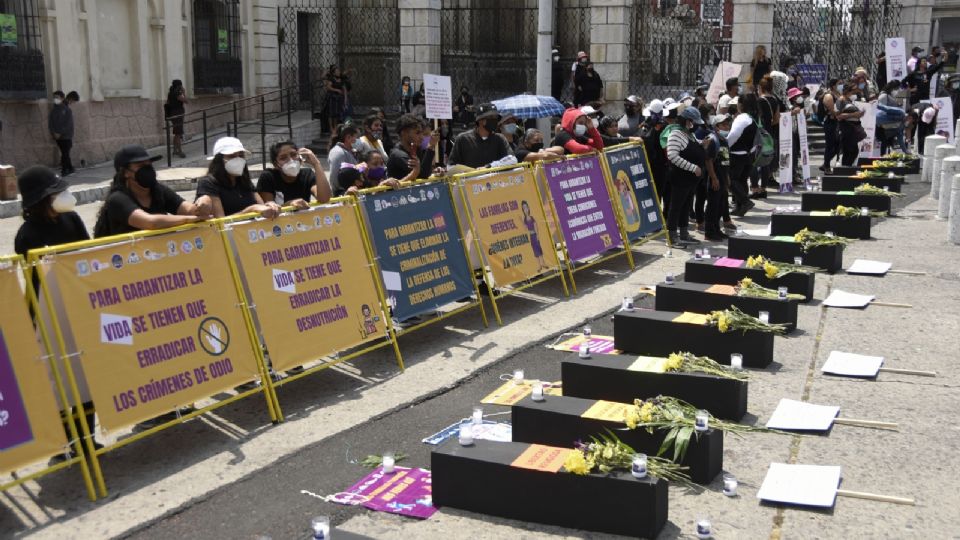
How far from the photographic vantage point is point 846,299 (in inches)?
392

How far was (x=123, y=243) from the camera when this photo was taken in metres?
6.21

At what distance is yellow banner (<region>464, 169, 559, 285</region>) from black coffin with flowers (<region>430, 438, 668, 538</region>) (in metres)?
4.32

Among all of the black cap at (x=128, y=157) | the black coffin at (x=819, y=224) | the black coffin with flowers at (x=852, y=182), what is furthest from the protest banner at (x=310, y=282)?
the black coffin with flowers at (x=852, y=182)

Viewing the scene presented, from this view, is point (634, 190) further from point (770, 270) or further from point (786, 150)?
point (786, 150)

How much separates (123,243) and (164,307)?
0.50m

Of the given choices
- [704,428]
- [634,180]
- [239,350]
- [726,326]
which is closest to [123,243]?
[239,350]

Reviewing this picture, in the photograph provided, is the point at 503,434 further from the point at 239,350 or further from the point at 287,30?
the point at 287,30

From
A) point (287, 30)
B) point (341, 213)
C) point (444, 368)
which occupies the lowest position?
point (444, 368)

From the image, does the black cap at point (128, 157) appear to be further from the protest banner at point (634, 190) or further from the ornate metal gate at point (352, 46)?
the ornate metal gate at point (352, 46)

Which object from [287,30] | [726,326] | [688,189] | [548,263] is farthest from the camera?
[287,30]

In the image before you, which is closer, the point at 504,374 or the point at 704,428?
the point at 704,428

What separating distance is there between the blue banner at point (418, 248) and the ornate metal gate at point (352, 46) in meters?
21.0

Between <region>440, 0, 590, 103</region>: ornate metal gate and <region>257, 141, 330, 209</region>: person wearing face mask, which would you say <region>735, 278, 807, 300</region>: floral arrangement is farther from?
<region>440, 0, 590, 103</region>: ornate metal gate

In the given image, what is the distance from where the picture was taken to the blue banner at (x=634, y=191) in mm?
12477
